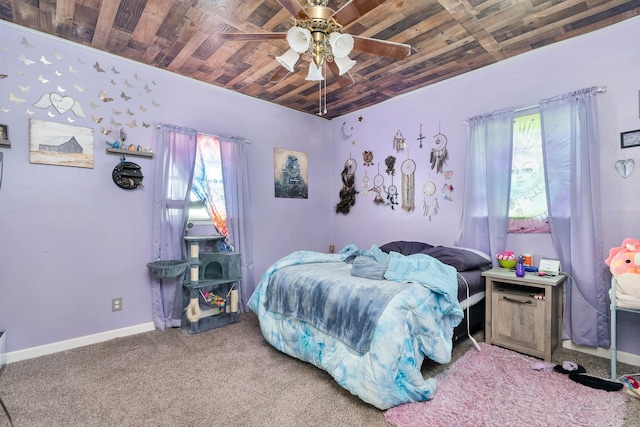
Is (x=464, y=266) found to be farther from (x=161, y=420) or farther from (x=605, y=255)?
(x=161, y=420)

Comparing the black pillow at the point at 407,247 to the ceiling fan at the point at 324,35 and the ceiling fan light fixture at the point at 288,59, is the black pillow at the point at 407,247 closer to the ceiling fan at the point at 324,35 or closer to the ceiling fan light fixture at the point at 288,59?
the ceiling fan at the point at 324,35

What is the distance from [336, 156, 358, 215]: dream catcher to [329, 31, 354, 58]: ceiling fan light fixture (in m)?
2.61

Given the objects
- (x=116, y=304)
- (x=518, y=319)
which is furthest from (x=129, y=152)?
(x=518, y=319)

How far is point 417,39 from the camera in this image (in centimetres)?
266

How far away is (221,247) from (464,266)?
2.57 meters

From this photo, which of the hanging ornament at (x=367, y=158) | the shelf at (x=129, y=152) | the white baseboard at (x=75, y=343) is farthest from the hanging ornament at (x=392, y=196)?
the white baseboard at (x=75, y=343)

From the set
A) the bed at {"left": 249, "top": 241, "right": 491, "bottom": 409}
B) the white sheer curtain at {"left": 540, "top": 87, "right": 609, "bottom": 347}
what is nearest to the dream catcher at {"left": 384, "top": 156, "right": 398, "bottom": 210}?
the bed at {"left": 249, "top": 241, "right": 491, "bottom": 409}

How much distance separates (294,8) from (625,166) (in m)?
2.74

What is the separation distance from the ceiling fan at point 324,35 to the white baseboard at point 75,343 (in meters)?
2.79

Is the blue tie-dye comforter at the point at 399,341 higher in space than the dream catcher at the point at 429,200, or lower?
lower

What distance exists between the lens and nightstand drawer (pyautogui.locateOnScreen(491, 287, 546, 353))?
8.02 feet

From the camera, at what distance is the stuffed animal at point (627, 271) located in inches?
80.7

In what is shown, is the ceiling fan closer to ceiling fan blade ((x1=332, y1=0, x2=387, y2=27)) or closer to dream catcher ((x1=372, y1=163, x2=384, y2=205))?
ceiling fan blade ((x1=332, y1=0, x2=387, y2=27))

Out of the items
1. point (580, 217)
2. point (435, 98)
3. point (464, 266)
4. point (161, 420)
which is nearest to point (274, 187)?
point (435, 98)
